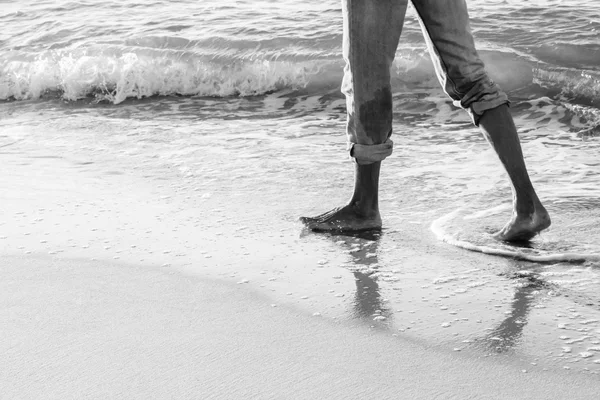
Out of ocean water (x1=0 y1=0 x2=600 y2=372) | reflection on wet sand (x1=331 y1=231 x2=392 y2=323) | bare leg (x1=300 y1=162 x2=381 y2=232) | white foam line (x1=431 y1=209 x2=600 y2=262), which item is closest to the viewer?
reflection on wet sand (x1=331 y1=231 x2=392 y2=323)

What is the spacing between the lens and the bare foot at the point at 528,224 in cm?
275

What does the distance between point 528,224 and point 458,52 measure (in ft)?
1.95

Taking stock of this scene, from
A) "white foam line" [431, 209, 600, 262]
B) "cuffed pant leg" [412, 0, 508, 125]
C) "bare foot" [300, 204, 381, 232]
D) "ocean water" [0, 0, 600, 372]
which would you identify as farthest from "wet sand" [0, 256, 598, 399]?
"cuffed pant leg" [412, 0, 508, 125]

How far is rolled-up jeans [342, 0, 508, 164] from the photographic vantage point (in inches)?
108

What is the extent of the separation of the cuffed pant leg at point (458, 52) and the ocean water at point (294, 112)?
469 millimetres

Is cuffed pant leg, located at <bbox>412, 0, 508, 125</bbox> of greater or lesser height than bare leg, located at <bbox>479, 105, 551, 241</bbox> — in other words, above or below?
above

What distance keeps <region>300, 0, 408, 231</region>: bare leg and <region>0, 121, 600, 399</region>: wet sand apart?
0.10m

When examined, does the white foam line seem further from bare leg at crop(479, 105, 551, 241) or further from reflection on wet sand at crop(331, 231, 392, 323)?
reflection on wet sand at crop(331, 231, 392, 323)

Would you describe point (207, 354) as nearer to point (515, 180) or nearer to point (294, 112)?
point (515, 180)

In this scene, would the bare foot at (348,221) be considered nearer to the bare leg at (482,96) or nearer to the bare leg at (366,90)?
the bare leg at (366,90)

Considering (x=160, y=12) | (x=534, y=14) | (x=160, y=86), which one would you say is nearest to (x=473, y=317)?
(x=160, y=86)

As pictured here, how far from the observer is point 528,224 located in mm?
2746

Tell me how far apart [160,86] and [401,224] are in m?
3.95

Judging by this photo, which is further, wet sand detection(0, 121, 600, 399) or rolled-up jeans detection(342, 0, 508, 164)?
rolled-up jeans detection(342, 0, 508, 164)
